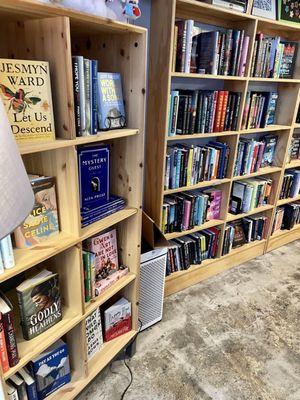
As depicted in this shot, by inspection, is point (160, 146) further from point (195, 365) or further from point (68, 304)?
point (195, 365)

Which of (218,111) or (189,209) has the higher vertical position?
(218,111)

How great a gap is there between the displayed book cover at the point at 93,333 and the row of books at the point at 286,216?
2.02 meters

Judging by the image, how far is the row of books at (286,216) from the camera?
291 cm

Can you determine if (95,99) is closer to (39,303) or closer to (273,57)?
(39,303)

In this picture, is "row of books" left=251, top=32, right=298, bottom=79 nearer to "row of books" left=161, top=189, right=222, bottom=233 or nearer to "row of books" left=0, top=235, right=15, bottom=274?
"row of books" left=161, top=189, right=222, bottom=233

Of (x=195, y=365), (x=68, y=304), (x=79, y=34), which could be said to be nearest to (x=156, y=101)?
(x=79, y=34)

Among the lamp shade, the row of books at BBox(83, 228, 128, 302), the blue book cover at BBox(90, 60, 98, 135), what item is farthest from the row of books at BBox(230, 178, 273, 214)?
the lamp shade

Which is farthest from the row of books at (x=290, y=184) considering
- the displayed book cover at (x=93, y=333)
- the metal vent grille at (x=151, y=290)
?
the displayed book cover at (x=93, y=333)

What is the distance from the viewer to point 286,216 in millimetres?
2994

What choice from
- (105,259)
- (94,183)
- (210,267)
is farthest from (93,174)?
(210,267)

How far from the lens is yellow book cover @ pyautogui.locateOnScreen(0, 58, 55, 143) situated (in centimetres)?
86

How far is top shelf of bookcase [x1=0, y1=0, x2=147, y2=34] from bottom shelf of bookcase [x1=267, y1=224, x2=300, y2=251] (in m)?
2.42

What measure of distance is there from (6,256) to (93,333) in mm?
742

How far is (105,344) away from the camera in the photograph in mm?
1592
